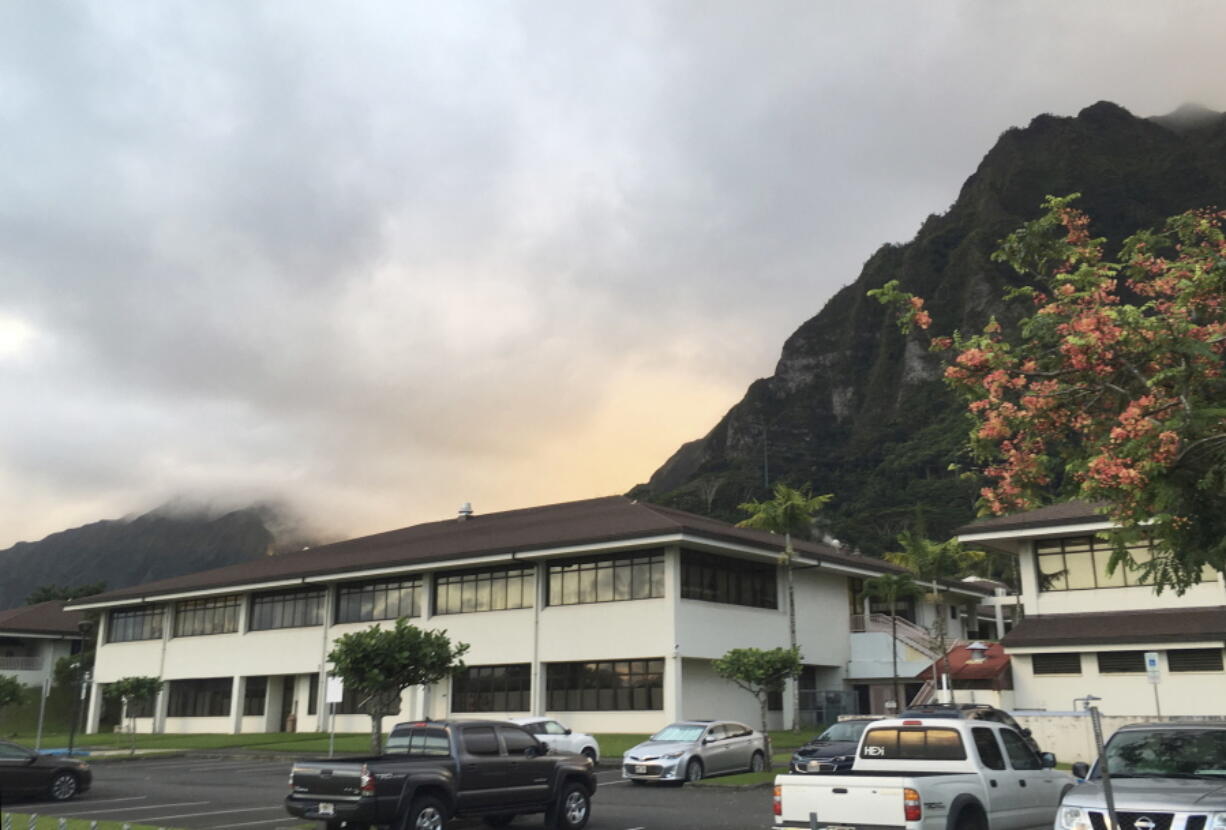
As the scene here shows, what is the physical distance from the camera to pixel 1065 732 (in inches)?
1117

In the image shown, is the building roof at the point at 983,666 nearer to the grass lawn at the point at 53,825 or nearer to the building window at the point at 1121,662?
the building window at the point at 1121,662

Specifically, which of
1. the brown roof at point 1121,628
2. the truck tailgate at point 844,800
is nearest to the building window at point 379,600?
the brown roof at point 1121,628

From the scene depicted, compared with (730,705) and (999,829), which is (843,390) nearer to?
(730,705)

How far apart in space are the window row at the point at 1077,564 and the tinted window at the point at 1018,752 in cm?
2317

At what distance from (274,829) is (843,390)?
613 ft

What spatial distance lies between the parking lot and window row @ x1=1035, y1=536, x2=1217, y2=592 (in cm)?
1612

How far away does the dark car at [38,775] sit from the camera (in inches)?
868

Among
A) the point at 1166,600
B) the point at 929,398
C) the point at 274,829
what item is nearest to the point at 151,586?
the point at 274,829

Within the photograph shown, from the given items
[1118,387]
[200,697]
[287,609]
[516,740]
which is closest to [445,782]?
[516,740]

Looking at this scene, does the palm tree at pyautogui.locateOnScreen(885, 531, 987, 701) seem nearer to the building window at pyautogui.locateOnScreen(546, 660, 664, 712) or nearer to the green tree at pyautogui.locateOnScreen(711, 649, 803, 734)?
the building window at pyautogui.locateOnScreen(546, 660, 664, 712)

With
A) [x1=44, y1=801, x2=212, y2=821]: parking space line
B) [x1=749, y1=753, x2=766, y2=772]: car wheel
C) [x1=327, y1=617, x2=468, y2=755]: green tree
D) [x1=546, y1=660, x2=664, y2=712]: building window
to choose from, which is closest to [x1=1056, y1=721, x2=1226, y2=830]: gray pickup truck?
[x1=749, y1=753, x2=766, y2=772]: car wheel

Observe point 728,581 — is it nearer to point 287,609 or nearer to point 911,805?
point 287,609

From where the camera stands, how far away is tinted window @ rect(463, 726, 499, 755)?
51.6ft

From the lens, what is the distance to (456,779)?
15203 mm
